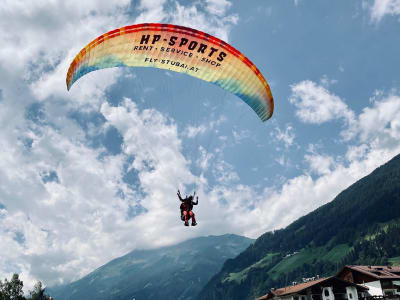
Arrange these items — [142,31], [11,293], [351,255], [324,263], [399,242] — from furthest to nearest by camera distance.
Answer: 1. [324,263]
2. [351,255]
3. [399,242]
4. [11,293]
5. [142,31]

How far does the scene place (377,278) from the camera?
6009cm

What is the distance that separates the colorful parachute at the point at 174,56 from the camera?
57.6 feet

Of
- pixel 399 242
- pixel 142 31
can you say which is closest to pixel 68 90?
pixel 142 31

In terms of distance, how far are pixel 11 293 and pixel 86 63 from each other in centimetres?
5518

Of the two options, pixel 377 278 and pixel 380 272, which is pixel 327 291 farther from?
pixel 380 272

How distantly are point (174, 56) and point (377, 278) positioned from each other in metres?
58.6

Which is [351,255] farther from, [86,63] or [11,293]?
[86,63]

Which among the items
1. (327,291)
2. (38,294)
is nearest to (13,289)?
(38,294)

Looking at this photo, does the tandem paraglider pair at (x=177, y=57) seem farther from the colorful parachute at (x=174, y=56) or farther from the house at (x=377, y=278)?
the house at (x=377, y=278)

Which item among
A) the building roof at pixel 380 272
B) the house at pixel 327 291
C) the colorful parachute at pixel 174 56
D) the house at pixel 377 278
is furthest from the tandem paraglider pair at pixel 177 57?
the building roof at pixel 380 272

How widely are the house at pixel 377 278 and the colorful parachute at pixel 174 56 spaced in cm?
5441

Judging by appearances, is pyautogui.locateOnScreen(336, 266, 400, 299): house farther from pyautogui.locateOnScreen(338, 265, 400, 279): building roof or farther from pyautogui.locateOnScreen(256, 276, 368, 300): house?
pyautogui.locateOnScreen(256, 276, 368, 300): house

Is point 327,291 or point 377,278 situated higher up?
point 377,278

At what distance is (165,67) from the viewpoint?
1923 cm
